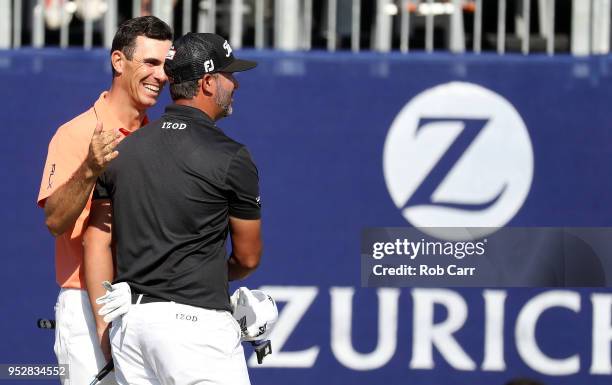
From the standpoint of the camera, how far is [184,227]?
11.1ft

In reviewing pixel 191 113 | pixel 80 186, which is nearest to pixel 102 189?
pixel 80 186

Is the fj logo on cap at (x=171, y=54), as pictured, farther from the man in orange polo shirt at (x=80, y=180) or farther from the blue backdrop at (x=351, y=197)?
the blue backdrop at (x=351, y=197)

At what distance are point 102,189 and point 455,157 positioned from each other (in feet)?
7.54

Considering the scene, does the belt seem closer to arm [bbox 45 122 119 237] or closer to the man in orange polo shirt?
the man in orange polo shirt

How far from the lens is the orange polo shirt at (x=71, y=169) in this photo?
3662mm

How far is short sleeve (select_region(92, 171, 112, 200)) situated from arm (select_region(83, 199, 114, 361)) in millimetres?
33

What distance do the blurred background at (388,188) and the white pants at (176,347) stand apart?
1999mm

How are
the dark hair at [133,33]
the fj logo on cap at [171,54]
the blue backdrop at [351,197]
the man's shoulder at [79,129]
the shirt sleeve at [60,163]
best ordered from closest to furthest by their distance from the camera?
the fj logo on cap at [171,54] → the shirt sleeve at [60,163] → the man's shoulder at [79,129] → the dark hair at [133,33] → the blue backdrop at [351,197]

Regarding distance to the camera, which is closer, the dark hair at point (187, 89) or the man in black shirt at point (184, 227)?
the man in black shirt at point (184, 227)

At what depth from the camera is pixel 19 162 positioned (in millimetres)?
5402

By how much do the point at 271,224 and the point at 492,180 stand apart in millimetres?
1058


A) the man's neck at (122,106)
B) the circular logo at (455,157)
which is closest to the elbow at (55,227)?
the man's neck at (122,106)

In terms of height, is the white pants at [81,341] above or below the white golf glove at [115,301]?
below

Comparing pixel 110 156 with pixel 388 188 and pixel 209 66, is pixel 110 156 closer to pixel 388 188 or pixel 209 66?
pixel 209 66
